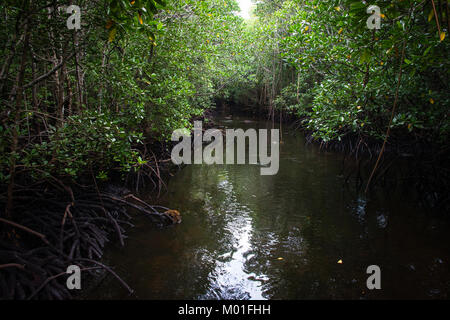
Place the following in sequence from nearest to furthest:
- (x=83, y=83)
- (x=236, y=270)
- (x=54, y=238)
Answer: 1. (x=54, y=238)
2. (x=236, y=270)
3. (x=83, y=83)

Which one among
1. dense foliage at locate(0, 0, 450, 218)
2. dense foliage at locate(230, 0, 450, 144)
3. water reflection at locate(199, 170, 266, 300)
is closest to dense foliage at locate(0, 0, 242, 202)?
dense foliage at locate(0, 0, 450, 218)

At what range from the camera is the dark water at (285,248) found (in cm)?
293

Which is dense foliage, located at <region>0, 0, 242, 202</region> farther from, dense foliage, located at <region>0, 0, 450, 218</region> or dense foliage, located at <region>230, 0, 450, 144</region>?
dense foliage, located at <region>230, 0, 450, 144</region>

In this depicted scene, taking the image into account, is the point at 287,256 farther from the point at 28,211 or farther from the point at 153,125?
the point at 153,125

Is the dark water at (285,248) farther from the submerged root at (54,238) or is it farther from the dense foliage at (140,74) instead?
the dense foliage at (140,74)

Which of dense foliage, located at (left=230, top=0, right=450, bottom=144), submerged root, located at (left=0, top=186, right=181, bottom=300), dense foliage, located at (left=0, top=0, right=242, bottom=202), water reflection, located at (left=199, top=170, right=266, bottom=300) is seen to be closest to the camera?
submerged root, located at (left=0, top=186, right=181, bottom=300)

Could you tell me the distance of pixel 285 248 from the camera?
12.3 ft

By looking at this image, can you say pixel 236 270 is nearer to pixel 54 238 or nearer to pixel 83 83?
pixel 54 238

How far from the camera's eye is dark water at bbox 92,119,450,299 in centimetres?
293

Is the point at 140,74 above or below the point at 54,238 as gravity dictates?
above

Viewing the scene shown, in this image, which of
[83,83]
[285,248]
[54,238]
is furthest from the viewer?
[83,83]

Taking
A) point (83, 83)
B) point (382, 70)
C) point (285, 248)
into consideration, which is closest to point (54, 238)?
point (83, 83)
